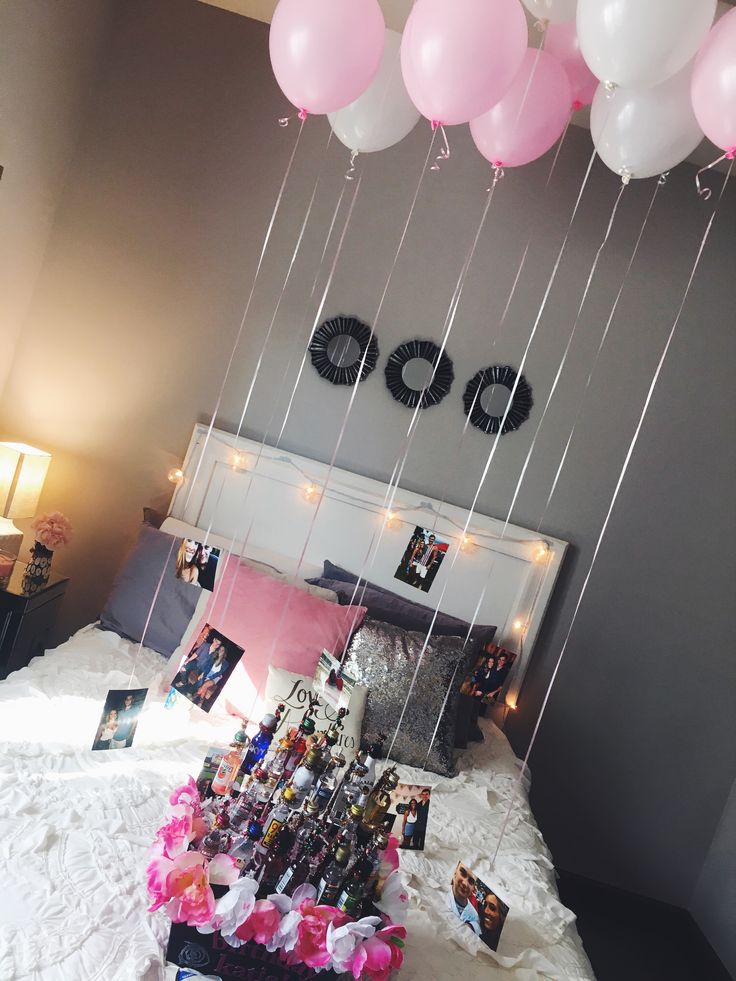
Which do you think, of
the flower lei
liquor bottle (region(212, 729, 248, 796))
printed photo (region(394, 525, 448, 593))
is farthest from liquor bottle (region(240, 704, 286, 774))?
printed photo (region(394, 525, 448, 593))

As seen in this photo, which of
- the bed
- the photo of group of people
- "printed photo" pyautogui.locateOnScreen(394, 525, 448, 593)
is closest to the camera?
the bed

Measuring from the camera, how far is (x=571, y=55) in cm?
211

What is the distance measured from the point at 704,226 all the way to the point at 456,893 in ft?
8.90

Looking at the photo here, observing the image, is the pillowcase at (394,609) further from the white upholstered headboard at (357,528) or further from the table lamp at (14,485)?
the table lamp at (14,485)

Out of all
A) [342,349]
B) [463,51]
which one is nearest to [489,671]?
[342,349]

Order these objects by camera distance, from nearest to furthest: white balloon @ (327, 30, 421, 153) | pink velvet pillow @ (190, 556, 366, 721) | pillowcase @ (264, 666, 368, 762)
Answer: white balloon @ (327, 30, 421, 153) < pillowcase @ (264, 666, 368, 762) < pink velvet pillow @ (190, 556, 366, 721)

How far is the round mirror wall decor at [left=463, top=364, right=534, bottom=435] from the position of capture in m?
3.25

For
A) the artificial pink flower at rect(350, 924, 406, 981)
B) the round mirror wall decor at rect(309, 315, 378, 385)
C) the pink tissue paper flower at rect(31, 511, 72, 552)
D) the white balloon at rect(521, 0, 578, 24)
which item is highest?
the white balloon at rect(521, 0, 578, 24)

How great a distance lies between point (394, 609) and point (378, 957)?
66.1 inches

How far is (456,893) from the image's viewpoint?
68.7 inches

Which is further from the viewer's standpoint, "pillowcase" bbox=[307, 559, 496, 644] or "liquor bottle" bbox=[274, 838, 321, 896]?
"pillowcase" bbox=[307, 559, 496, 644]

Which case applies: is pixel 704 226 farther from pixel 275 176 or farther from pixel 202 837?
pixel 202 837

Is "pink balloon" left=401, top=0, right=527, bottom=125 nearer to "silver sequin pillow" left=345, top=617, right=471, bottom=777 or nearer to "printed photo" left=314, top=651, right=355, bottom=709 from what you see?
"printed photo" left=314, top=651, right=355, bottom=709

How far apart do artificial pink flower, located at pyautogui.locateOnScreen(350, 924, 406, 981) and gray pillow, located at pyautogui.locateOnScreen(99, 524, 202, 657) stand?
59.4 inches
